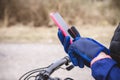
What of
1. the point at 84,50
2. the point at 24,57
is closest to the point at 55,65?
the point at 84,50

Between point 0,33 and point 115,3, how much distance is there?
14.4ft

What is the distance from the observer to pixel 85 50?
5.10ft

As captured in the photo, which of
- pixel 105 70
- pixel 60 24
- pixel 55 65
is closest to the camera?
pixel 105 70

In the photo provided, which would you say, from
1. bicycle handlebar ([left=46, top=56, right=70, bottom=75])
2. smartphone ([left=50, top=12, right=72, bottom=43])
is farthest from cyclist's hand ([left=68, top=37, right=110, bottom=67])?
bicycle handlebar ([left=46, top=56, right=70, bottom=75])

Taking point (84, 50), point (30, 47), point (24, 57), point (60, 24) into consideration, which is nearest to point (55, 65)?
point (60, 24)

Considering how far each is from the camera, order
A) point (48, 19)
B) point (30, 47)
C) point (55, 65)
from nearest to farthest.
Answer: point (55, 65) → point (30, 47) → point (48, 19)

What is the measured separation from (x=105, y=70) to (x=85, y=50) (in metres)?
0.13

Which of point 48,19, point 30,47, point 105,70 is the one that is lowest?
point 48,19

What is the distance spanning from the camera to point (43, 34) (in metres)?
12.4

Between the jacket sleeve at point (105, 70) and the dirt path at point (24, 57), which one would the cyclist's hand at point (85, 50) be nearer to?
the jacket sleeve at point (105, 70)

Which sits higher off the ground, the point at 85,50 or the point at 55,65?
the point at 85,50

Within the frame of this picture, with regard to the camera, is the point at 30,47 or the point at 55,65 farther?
the point at 30,47

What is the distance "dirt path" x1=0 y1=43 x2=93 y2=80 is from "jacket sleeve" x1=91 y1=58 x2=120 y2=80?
11.6 ft

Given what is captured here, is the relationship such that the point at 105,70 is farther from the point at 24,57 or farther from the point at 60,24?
the point at 24,57
